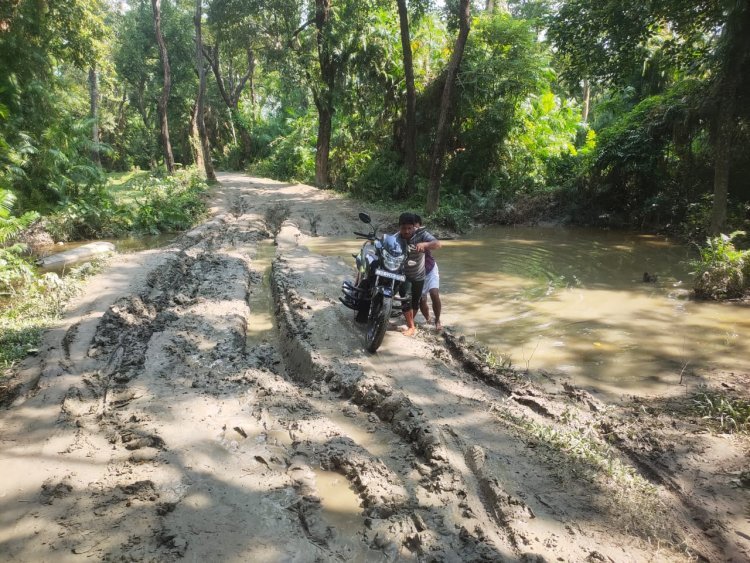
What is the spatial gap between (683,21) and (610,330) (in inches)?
307

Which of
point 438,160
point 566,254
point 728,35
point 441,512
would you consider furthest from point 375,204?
point 441,512

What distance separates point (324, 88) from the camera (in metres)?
19.1

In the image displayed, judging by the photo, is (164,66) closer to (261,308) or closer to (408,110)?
(408,110)

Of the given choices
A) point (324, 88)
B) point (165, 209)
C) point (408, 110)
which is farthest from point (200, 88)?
→ point (408, 110)

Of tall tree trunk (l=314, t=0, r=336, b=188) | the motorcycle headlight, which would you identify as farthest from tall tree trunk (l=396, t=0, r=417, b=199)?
the motorcycle headlight

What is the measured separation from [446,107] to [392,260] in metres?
10.2

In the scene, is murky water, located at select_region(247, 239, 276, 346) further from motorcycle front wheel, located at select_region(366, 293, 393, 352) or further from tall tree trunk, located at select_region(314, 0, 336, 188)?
tall tree trunk, located at select_region(314, 0, 336, 188)

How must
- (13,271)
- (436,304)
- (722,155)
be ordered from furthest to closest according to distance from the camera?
(722,155) → (13,271) → (436,304)

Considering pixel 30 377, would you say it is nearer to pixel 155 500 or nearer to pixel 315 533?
pixel 155 500

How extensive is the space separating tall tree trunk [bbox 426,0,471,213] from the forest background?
5 centimetres

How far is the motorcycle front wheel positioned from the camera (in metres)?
5.59

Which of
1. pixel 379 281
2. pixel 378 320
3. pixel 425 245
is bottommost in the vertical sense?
pixel 378 320

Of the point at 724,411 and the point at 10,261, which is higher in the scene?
the point at 10,261

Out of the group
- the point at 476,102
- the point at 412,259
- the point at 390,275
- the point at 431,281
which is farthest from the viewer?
the point at 476,102
